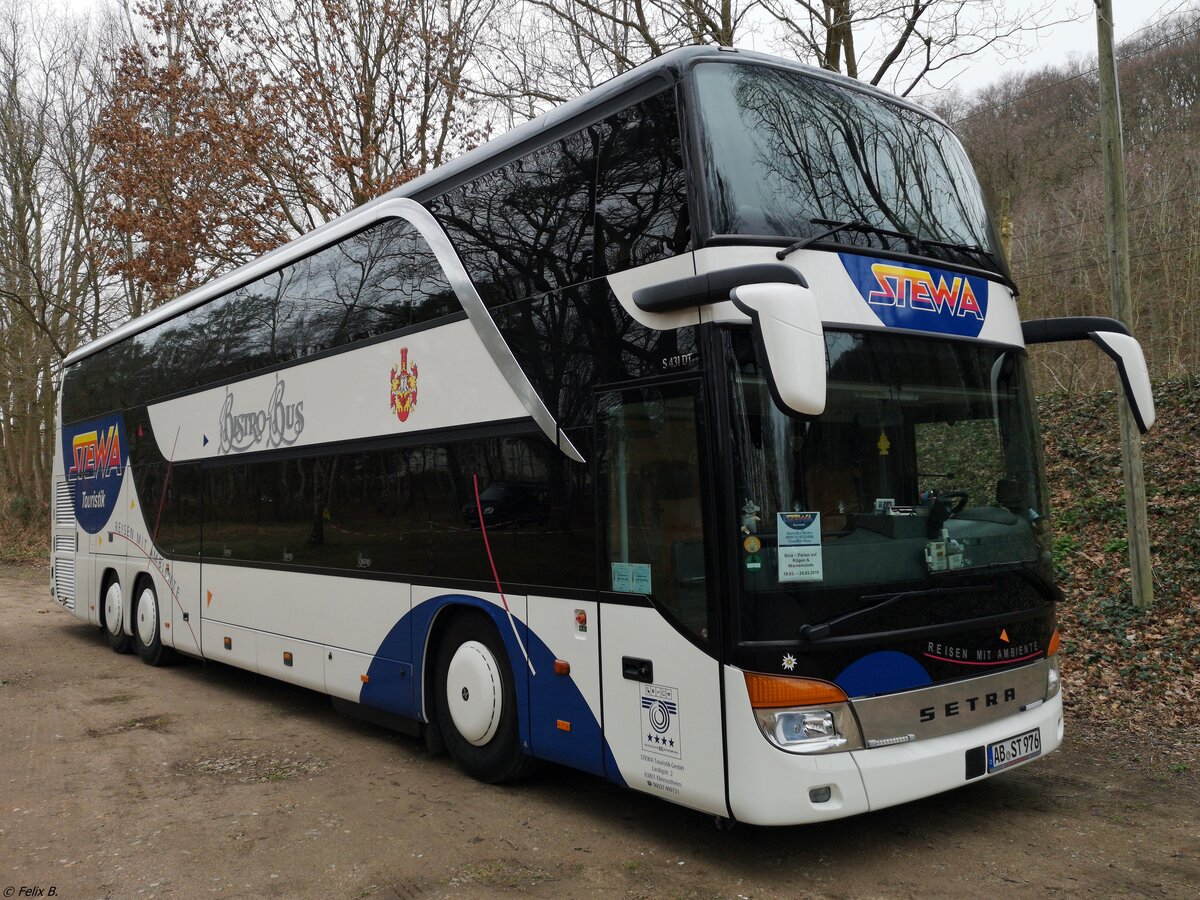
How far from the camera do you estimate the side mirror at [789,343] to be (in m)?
4.06

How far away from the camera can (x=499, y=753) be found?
21.3 feet

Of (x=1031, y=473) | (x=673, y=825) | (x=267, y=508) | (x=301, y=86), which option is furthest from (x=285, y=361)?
(x=301, y=86)

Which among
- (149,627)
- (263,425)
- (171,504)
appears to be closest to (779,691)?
(263,425)

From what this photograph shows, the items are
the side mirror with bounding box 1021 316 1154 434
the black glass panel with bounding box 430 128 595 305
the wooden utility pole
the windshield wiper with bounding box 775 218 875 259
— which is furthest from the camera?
the wooden utility pole

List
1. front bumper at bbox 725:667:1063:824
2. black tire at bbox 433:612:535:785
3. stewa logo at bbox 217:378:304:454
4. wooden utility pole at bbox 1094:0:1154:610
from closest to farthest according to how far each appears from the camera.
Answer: front bumper at bbox 725:667:1063:824
black tire at bbox 433:612:535:785
stewa logo at bbox 217:378:304:454
wooden utility pole at bbox 1094:0:1154:610

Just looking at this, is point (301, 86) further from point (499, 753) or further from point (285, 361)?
point (499, 753)

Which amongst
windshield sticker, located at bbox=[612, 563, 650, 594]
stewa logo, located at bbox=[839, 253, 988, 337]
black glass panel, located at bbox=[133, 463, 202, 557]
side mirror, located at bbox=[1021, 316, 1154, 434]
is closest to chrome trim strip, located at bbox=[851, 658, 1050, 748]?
windshield sticker, located at bbox=[612, 563, 650, 594]

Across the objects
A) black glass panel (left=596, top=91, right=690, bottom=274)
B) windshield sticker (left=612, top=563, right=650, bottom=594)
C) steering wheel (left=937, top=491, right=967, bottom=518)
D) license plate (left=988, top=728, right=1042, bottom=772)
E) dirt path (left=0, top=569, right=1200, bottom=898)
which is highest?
black glass panel (left=596, top=91, right=690, bottom=274)

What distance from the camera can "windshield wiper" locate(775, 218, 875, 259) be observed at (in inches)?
194

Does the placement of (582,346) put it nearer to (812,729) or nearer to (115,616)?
(812,729)

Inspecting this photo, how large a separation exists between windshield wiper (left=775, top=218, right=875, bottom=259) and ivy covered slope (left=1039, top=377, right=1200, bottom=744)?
4.61m

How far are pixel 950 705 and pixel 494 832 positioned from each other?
8.43ft

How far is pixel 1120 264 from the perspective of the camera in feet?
31.2

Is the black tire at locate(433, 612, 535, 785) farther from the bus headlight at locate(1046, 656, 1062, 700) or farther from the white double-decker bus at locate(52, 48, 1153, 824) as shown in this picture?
the bus headlight at locate(1046, 656, 1062, 700)
